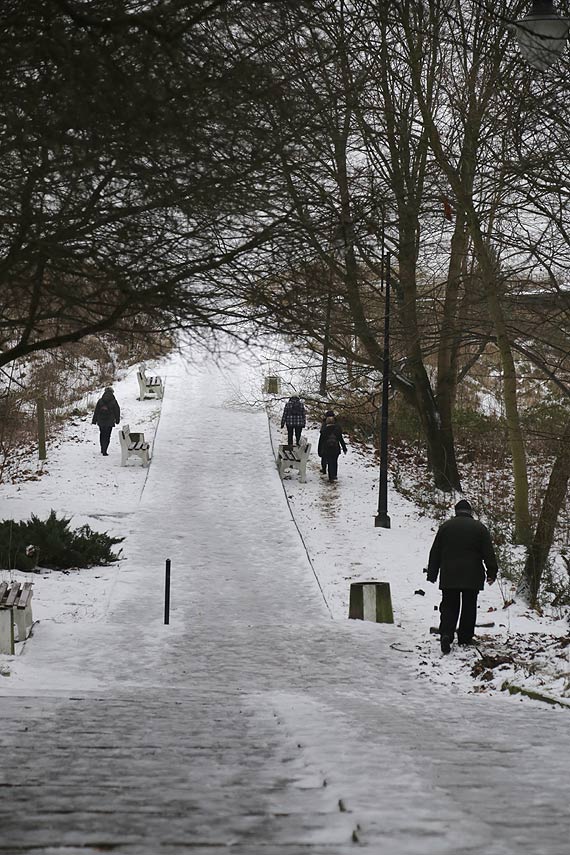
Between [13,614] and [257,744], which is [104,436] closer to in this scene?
[13,614]

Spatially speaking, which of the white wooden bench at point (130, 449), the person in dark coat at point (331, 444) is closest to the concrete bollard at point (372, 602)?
the person in dark coat at point (331, 444)

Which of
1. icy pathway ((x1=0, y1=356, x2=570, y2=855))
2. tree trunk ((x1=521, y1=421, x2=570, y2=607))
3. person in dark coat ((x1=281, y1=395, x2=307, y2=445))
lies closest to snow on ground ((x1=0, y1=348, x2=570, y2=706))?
icy pathway ((x1=0, y1=356, x2=570, y2=855))

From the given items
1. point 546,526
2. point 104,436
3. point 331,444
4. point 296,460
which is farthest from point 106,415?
point 546,526

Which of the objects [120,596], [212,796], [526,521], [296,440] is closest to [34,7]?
[212,796]

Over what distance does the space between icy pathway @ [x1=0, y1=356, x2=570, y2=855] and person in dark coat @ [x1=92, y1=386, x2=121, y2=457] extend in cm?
1023

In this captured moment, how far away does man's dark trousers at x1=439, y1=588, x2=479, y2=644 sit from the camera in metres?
11.8

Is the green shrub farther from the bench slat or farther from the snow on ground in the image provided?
the bench slat

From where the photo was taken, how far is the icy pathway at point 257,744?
4062mm

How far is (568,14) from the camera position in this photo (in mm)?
8602

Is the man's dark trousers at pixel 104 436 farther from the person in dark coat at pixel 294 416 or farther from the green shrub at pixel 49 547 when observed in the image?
the green shrub at pixel 49 547

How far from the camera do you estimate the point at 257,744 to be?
6.41 metres

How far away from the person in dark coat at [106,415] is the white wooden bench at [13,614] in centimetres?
1363

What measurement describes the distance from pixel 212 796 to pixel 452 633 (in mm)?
7542

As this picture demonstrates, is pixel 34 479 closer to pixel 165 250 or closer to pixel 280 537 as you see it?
pixel 280 537
